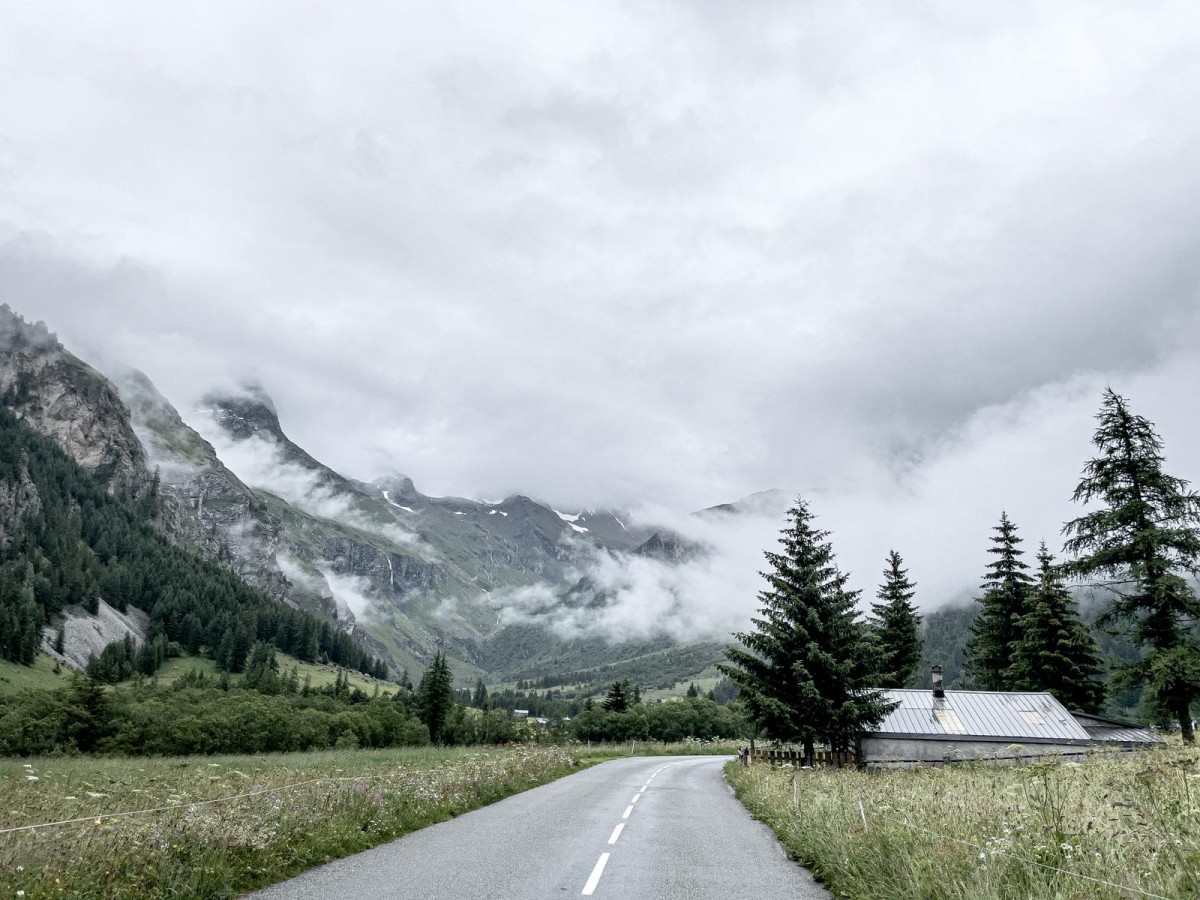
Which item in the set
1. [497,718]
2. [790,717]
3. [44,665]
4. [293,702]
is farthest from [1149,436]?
[44,665]

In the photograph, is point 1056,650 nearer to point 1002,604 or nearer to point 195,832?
point 1002,604

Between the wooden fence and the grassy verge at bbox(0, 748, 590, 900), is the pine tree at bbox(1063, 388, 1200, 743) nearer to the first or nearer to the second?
the wooden fence

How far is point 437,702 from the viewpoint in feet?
356

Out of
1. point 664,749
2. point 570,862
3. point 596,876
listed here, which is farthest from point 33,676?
point 596,876

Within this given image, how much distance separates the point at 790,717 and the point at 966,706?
19.6 m

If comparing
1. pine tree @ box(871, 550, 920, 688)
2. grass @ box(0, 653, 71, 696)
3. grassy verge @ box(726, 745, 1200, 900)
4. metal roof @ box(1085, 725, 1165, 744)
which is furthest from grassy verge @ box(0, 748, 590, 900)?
grass @ box(0, 653, 71, 696)

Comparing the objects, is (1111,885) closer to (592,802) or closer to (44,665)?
(592,802)

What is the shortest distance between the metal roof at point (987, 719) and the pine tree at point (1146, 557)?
1205cm

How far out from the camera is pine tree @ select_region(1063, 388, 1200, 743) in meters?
24.8

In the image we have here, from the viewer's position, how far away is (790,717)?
1141 inches

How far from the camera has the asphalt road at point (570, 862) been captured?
9102mm

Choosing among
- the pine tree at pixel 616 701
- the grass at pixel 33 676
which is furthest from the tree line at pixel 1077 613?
the grass at pixel 33 676

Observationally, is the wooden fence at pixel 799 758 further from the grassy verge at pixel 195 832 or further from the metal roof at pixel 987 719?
the grassy verge at pixel 195 832

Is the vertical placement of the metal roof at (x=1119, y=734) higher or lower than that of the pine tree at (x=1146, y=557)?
lower
